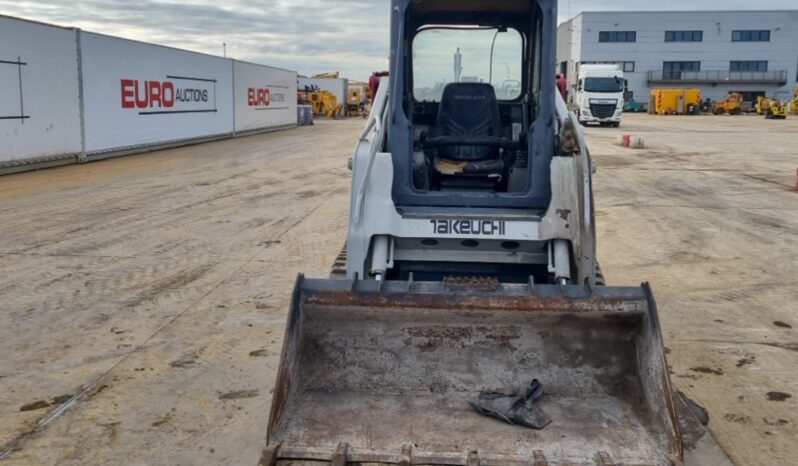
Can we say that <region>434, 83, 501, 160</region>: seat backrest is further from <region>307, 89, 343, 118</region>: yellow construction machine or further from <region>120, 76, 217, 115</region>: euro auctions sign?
<region>307, 89, 343, 118</region>: yellow construction machine

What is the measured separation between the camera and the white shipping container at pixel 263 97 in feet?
94.6

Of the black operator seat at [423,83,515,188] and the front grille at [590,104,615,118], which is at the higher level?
the front grille at [590,104,615,118]

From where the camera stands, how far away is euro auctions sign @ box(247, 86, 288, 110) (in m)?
30.4

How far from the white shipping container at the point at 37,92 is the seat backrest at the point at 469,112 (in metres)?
11.6

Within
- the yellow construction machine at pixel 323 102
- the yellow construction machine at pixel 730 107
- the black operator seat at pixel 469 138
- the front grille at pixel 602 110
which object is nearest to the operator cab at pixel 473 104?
the black operator seat at pixel 469 138

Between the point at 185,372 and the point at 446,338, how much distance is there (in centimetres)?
194

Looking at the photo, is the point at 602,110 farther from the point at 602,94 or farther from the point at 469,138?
the point at 469,138

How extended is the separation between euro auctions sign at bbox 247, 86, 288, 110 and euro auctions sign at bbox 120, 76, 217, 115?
448cm

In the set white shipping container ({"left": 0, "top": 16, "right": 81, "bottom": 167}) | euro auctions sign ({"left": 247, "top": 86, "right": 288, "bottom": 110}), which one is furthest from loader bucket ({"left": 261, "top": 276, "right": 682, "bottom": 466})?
euro auctions sign ({"left": 247, "top": 86, "right": 288, "bottom": 110})

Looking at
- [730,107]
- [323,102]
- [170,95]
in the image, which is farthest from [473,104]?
[730,107]

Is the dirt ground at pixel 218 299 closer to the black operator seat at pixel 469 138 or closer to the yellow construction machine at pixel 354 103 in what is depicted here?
the black operator seat at pixel 469 138

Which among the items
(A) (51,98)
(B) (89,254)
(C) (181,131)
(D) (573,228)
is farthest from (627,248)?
(C) (181,131)

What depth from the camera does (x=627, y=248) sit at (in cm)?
906

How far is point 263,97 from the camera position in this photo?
105 ft
